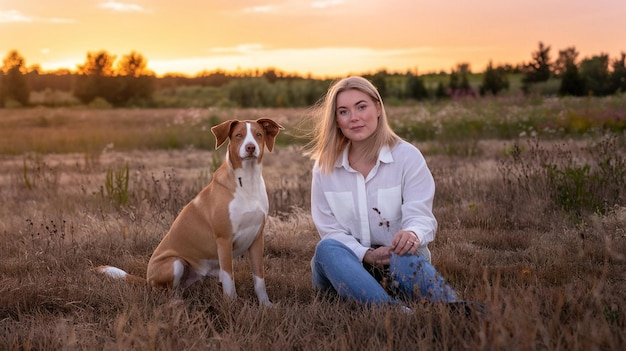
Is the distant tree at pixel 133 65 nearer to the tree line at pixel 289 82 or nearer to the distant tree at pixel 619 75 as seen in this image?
the tree line at pixel 289 82

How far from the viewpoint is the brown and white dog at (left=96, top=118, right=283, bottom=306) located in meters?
4.60

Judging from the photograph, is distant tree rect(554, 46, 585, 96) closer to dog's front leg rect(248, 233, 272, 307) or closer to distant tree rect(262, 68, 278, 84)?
distant tree rect(262, 68, 278, 84)

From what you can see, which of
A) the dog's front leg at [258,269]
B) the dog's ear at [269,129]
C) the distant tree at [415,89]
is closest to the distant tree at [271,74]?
the distant tree at [415,89]

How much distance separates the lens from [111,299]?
4.45m

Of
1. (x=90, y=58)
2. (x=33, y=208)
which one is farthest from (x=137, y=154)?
(x=90, y=58)

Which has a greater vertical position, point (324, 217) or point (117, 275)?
point (324, 217)

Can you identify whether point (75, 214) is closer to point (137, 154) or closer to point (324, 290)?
point (324, 290)

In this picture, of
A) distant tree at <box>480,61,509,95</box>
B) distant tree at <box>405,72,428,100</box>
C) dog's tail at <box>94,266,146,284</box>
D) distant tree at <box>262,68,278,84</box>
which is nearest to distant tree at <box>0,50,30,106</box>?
distant tree at <box>262,68,278,84</box>

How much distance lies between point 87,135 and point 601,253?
18.3 metres

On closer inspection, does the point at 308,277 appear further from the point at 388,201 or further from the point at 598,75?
the point at 598,75

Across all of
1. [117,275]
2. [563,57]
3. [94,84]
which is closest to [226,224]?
[117,275]

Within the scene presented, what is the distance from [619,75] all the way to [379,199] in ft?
125

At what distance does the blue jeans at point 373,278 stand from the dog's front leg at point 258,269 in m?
0.67

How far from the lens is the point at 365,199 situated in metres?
4.44
